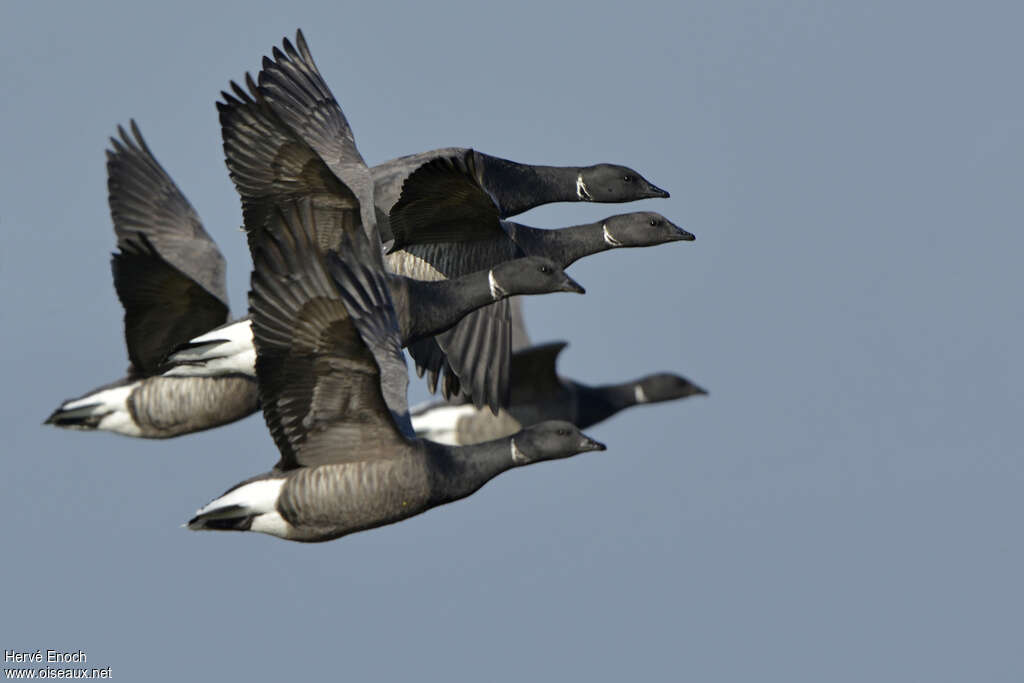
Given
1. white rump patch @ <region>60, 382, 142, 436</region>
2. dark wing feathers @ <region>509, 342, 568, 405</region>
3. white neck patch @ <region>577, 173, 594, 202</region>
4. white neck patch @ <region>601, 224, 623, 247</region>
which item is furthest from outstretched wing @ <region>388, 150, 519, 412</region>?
dark wing feathers @ <region>509, 342, 568, 405</region>

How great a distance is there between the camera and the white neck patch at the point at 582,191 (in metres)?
19.5

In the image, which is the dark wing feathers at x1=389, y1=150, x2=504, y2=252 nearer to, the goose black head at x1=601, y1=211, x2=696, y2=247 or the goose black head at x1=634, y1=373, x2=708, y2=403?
the goose black head at x1=601, y1=211, x2=696, y2=247

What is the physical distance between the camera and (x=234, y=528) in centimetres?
1470

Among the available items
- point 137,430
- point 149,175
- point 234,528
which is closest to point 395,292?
point 234,528

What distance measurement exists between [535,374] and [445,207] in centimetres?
654

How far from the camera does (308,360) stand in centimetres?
1377

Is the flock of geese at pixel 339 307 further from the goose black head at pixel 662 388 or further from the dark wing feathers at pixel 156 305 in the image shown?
the goose black head at pixel 662 388

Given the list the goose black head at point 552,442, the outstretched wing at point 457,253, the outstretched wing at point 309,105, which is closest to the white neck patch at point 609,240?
the outstretched wing at point 457,253

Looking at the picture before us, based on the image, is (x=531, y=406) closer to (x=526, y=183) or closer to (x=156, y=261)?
(x=526, y=183)

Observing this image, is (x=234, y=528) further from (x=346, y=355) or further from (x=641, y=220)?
(x=641, y=220)

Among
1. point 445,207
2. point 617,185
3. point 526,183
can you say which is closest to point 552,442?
point 445,207

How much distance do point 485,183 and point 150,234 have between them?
506 centimetres

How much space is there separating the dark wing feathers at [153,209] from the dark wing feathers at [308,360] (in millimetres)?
6771

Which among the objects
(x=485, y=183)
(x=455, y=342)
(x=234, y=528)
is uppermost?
(x=485, y=183)
